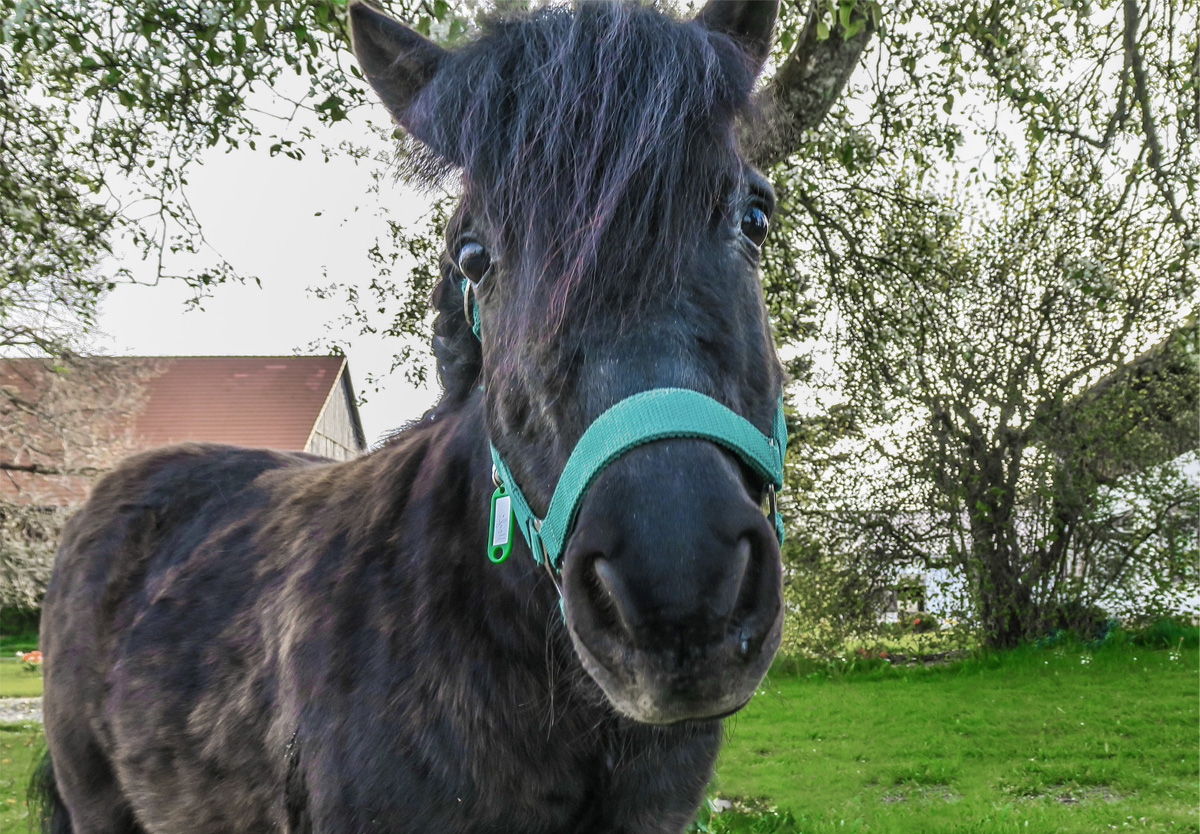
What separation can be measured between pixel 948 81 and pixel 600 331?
5104 millimetres

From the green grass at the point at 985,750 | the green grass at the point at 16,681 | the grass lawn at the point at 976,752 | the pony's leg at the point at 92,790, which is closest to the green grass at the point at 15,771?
the grass lawn at the point at 976,752

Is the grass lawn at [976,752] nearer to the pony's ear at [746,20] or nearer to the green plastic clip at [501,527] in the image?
the green plastic clip at [501,527]

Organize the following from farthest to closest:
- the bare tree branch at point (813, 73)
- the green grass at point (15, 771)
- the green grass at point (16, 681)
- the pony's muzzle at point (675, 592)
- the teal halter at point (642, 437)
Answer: the green grass at point (16, 681) → the green grass at point (15, 771) → the bare tree branch at point (813, 73) → the teal halter at point (642, 437) → the pony's muzzle at point (675, 592)

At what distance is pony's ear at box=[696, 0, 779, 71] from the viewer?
197 cm

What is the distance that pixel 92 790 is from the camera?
3.02 m

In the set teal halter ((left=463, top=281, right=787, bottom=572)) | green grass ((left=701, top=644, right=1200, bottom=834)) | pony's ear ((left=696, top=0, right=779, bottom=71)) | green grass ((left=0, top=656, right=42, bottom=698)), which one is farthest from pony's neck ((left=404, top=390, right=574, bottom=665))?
green grass ((left=0, top=656, right=42, bottom=698))

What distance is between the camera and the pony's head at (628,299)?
1108 millimetres

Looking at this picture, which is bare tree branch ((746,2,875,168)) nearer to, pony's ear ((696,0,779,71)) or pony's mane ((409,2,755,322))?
pony's ear ((696,0,779,71))

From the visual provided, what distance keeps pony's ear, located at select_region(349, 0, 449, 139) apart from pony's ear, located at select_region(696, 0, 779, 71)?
70cm

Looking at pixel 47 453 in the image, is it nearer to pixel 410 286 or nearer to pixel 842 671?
pixel 410 286

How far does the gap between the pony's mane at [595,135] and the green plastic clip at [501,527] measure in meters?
0.50

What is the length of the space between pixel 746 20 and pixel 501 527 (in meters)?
1.47

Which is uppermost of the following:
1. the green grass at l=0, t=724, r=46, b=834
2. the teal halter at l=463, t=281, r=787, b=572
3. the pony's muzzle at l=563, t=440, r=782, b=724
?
the teal halter at l=463, t=281, r=787, b=572

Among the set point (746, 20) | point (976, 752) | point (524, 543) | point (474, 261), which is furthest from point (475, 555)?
point (976, 752)
